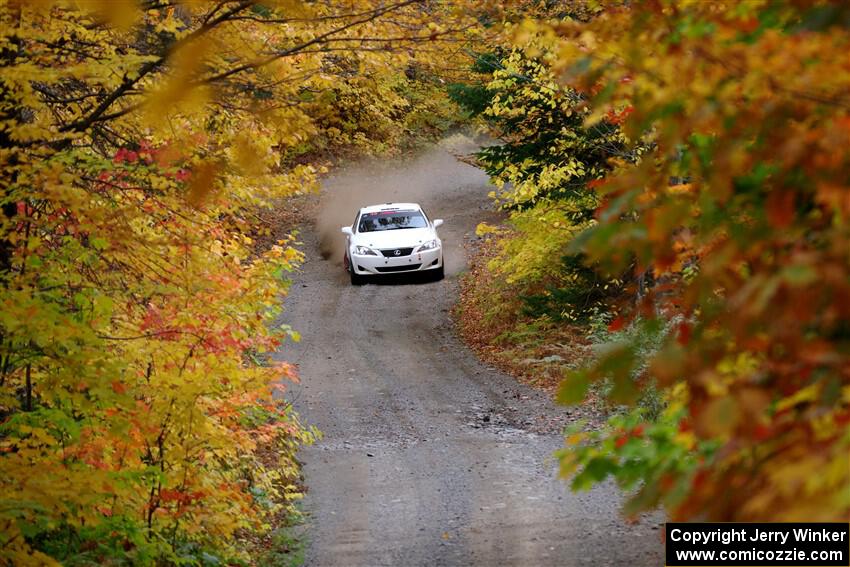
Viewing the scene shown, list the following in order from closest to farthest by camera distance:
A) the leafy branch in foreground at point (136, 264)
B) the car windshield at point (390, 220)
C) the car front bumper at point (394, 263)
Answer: the leafy branch in foreground at point (136, 264), the car front bumper at point (394, 263), the car windshield at point (390, 220)

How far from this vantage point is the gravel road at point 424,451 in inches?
341

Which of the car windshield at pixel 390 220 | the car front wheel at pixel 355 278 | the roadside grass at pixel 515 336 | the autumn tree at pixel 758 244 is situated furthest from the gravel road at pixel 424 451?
the autumn tree at pixel 758 244

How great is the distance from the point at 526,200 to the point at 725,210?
1330cm

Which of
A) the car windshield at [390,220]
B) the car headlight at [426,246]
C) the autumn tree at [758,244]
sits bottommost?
the car headlight at [426,246]

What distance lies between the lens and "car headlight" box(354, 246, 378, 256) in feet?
70.4

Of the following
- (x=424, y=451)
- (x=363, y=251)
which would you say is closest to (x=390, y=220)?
(x=363, y=251)

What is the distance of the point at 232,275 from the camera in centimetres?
839

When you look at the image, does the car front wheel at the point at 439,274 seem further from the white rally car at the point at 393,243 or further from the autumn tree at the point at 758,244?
the autumn tree at the point at 758,244

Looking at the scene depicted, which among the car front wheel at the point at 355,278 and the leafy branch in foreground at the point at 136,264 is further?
the car front wheel at the point at 355,278

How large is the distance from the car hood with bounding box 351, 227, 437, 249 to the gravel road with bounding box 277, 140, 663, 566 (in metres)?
1.29

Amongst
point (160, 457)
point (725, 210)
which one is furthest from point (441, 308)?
point (725, 210)

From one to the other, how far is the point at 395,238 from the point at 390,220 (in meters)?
0.61
